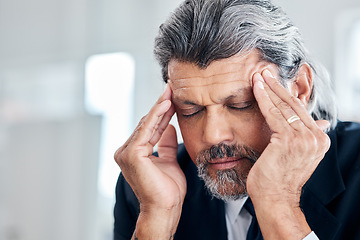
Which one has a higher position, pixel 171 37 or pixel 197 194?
pixel 171 37

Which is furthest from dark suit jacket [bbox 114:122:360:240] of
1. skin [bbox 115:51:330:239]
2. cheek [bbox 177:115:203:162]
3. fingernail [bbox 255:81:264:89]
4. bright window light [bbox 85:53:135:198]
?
bright window light [bbox 85:53:135:198]

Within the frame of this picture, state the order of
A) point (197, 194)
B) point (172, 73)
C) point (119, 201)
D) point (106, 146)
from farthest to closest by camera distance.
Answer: point (106, 146) → point (119, 201) → point (197, 194) → point (172, 73)

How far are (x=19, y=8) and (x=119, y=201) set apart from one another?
2260mm

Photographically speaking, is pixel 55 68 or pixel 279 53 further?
pixel 55 68

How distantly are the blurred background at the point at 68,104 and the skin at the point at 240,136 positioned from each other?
1807 millimetres

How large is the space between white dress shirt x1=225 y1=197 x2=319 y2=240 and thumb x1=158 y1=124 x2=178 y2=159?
25cm

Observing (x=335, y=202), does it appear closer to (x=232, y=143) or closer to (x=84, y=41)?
(x=232, y=143)

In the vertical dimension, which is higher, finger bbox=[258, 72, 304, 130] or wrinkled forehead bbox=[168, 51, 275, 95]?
wrinkled forehead bbox=[168, 51, 275, 95]

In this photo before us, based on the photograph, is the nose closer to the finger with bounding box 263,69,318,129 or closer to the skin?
the skin

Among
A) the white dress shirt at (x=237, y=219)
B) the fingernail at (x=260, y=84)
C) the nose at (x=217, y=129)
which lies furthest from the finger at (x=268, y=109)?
the white dress shirt at (x=237, y=219)

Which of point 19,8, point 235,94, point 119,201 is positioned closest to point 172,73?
point 235,94

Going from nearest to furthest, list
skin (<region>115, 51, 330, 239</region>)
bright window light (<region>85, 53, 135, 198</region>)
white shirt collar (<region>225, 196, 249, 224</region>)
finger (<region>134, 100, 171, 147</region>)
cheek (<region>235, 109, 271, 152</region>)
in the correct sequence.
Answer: skin (<region>115, 51, 330, 239</region>) < cheek (<region>235, 109, 271, 152</region>) < finger (<region>134, 100, 171, 147</region>) < white shirt collar (<region>225, 196, 249, 224</region>) < bright window light (<region>85, 53, 135, 198</region>)

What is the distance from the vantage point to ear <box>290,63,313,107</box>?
4.41 ft

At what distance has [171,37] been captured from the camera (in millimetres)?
1299
